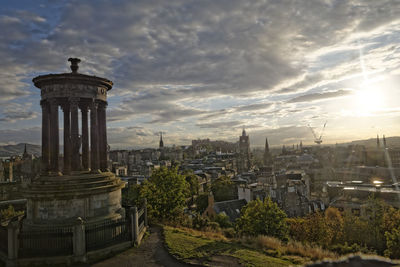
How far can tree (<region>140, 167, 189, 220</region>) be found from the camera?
22.8 m

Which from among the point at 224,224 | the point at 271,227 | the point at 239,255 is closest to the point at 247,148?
the point at 224,224

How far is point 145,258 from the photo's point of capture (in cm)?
1246

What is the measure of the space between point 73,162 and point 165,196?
30.6 ft

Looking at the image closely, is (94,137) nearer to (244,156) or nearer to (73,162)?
(73,162)

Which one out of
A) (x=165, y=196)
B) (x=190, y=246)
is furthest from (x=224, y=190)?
(x=190, y=246)

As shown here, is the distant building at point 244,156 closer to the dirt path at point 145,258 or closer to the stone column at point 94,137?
the stone column at point 94,137

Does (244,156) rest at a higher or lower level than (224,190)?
higher

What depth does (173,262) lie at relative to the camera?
12.0 m

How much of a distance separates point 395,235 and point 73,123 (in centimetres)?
2348

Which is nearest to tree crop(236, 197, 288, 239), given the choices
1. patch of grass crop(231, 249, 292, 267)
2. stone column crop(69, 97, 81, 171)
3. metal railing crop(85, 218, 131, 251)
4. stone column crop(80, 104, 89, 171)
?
patch of grass crop(231, 249, 292, 267)

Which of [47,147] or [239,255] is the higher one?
[47,147]

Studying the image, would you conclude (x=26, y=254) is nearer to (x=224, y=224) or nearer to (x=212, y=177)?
(x=224, y=224)

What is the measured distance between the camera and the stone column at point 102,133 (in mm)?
17297

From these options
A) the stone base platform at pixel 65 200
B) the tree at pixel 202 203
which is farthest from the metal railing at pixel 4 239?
the tree at pixel 202 203
